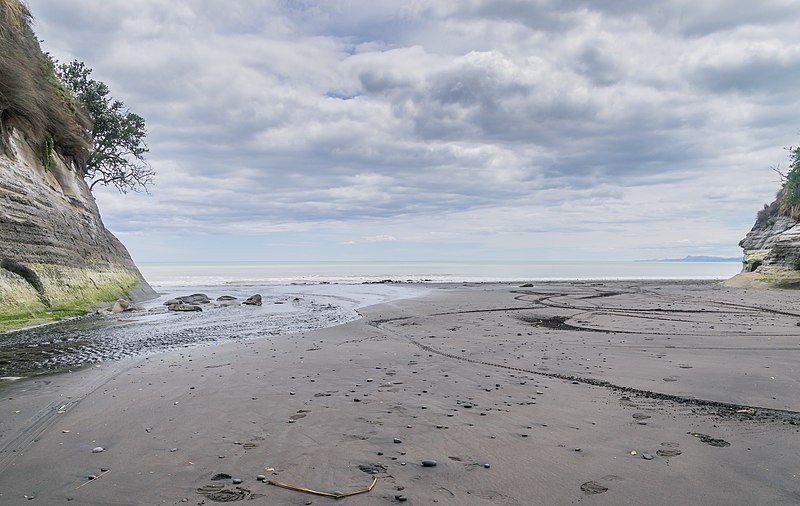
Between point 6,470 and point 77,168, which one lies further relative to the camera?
point 77,168

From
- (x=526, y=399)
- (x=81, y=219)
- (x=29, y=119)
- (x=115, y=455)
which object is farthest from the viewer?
(x=81, y=219)

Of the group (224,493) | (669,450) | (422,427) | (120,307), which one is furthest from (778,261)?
(120,307)

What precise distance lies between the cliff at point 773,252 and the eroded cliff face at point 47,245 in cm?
3565

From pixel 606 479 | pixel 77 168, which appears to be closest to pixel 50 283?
pixel 77 168

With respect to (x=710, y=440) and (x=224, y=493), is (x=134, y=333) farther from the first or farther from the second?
(x=710, y=440)

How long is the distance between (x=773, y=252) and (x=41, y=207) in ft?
125

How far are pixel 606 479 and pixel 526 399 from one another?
2.09 meters

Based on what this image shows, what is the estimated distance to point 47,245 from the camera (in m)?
14.6

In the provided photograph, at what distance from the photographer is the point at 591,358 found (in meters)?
7.91

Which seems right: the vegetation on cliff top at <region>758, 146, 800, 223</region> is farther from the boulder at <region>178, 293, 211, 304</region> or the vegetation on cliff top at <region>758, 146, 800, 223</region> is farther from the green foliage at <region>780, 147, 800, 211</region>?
the boulder at <region>178, 293, 211, 304</region>

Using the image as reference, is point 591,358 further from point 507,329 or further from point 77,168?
point 77,168

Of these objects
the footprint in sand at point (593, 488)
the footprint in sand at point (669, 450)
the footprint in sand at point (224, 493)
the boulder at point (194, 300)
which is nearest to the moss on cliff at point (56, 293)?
the boulder at point (194, 300)

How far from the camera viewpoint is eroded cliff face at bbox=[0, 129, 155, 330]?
12828mm

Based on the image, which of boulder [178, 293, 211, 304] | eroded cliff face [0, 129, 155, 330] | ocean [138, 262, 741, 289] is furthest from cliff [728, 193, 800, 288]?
eroded cliff face [0, 129, 155, 330]
